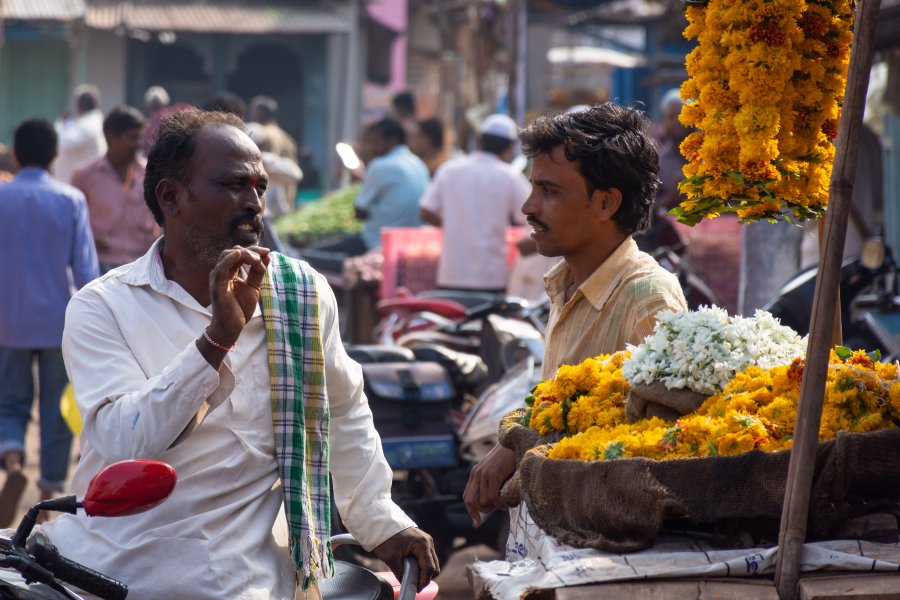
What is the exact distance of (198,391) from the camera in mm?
2617

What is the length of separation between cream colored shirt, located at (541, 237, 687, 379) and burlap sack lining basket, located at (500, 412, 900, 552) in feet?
2.93

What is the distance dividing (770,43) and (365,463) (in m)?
1.34

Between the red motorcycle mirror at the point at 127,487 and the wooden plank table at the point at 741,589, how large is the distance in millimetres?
734

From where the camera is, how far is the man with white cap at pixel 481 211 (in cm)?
955

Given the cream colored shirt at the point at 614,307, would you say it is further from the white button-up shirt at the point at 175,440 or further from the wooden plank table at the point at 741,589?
the wooden plank table at the point at 741,589

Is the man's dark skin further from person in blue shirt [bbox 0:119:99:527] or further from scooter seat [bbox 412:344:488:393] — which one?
person in blue shirt [bbox 0:119:99:527]

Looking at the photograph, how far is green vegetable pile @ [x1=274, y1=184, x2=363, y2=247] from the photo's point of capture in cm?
1469

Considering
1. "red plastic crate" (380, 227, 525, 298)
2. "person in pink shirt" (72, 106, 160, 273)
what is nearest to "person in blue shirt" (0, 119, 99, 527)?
"person in pink shirt" (72, 106, 160, 273)

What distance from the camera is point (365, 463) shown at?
Result: 10.4ft

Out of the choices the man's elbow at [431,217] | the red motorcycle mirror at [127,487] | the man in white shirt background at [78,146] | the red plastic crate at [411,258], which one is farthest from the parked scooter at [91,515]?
the man in white shirt background at [78,146]

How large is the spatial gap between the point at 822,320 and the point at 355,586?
4.30 ft

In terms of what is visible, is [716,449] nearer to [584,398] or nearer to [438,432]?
[584,398]

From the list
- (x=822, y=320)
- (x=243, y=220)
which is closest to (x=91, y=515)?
(x=243, y=220)

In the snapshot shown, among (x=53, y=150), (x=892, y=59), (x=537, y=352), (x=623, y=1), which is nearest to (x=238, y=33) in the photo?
(x=623, y=1)
